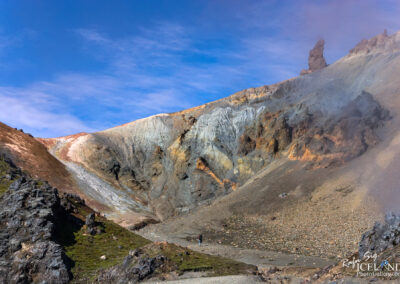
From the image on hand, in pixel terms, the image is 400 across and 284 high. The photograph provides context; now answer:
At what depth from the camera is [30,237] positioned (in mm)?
26750

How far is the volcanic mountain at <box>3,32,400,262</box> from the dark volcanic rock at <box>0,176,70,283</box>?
2609cm

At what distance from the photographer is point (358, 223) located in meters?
46.1

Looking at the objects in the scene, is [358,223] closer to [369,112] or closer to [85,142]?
[369,112]

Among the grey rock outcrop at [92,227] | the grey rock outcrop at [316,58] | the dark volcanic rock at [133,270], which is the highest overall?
the grey rock outcrop at [316,58]

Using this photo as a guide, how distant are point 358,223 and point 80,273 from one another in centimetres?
3276

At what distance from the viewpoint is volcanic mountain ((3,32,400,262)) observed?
52312 mm

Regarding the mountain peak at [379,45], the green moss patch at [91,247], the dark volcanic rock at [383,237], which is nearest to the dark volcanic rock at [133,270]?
the green moss patch at [91,247]

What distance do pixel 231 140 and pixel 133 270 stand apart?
68761 mm

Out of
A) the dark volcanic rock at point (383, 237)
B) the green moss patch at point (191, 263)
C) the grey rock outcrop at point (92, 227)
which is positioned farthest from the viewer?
the grey rock outcrop at point (92, 227)

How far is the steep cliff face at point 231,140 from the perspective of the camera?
7275 centimetres

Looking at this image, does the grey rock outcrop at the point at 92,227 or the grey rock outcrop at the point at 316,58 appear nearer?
the grey rock outcrop at the point at 92,227

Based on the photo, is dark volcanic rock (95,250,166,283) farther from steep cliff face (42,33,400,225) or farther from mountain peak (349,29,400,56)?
mountain peak (349,29,400,56)

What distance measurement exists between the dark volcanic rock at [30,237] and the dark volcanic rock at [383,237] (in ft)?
58.0

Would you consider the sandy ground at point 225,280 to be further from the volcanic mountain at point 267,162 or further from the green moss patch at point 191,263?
the volcanic mountain at point 267,162
